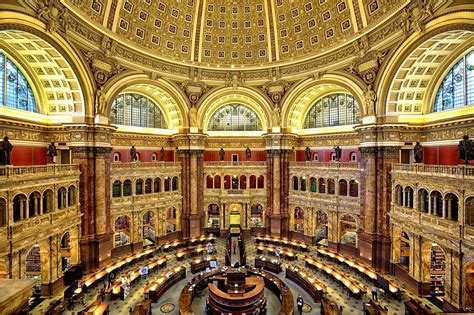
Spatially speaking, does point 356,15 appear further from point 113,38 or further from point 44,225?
point 44,225

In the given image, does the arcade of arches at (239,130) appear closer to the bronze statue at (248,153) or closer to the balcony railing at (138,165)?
the balcony railing at (138,165)

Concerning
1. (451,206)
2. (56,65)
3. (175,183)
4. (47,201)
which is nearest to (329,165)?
(451,206)

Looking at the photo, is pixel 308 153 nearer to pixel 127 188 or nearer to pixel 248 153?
pixel 248 153

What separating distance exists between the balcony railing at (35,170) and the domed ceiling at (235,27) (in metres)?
12.3

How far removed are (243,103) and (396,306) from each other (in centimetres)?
2578

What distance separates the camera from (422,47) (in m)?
19.0

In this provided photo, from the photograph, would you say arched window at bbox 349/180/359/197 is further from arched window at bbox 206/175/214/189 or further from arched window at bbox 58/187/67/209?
arched window at bbox 58/187/67/209

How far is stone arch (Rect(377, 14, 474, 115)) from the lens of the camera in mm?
17156

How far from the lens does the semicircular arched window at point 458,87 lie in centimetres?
1912

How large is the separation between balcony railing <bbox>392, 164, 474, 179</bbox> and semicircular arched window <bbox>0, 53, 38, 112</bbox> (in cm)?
3120

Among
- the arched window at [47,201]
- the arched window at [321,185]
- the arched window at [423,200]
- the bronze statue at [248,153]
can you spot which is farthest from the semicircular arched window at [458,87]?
the arched window at [47,201]

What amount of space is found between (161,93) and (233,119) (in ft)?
32.2

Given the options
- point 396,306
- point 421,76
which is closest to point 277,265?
point 396,306

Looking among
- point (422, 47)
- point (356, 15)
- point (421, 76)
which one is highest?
point (356, 15)
